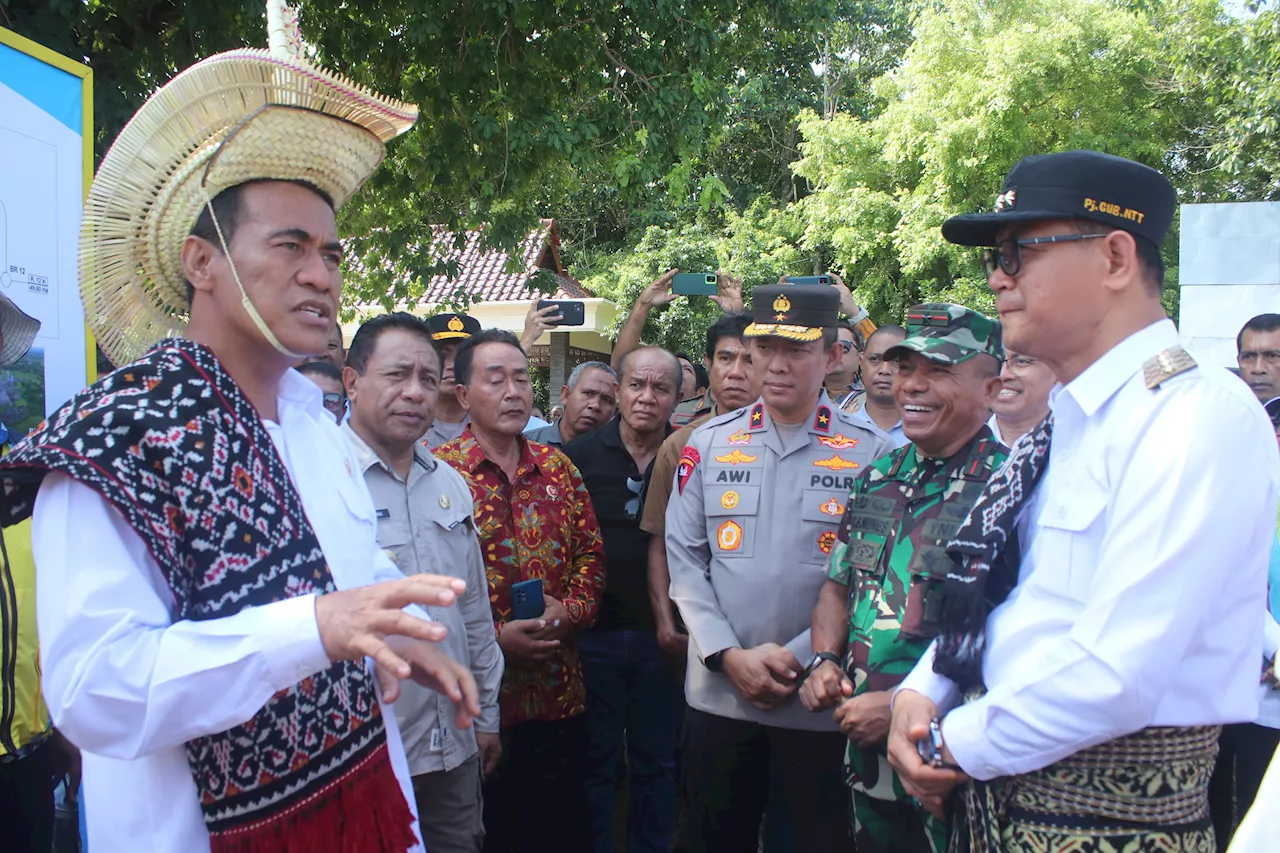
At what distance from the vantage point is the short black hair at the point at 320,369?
4680 millimetres

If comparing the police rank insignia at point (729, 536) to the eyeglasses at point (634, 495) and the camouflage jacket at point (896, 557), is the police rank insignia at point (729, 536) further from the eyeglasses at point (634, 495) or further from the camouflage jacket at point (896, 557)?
the eyeglasses at point (634, 495)

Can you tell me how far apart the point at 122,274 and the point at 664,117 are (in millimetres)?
5825

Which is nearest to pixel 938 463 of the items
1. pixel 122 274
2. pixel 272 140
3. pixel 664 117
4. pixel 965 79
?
pixel 272 140

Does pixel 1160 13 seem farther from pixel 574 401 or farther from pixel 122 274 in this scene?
pixel 122 274

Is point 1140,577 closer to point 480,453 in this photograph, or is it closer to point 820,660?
point 820,660

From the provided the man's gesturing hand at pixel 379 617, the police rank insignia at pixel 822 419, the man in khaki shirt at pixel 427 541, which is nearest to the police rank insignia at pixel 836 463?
the police rank insignia at pixel 822 419

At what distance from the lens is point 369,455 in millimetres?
3281

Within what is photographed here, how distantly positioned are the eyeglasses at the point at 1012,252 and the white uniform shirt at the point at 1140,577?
0.25 m

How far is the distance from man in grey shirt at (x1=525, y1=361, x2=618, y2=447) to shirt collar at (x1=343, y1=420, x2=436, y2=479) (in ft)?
6.53

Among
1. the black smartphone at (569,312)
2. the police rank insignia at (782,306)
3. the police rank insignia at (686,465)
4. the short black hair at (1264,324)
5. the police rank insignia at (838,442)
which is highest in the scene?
the black smartphone at (569,312)

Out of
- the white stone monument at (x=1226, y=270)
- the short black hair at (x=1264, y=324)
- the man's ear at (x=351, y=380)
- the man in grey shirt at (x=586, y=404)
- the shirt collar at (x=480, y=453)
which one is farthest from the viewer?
the white stone monument at (x=1226, y=270)

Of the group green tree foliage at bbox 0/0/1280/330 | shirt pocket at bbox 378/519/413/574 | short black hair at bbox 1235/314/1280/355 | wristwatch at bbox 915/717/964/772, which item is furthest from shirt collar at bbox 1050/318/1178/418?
green tree foliage at bbox 0/0/1280/330

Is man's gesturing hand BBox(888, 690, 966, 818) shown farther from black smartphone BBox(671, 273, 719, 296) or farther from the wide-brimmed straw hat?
black smartphone BBox(671, 273, 719, 296)

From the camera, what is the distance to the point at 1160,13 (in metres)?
17.2
